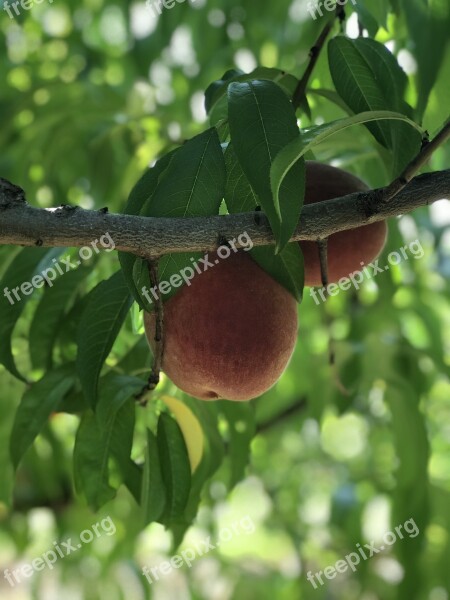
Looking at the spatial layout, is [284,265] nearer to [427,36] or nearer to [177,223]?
[177,223]

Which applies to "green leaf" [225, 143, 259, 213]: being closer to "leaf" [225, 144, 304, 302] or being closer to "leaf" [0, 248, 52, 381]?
"leaf" [225, 144, 304, 302]

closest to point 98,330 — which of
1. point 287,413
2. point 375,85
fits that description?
point 375,85

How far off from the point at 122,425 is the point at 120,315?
141mm

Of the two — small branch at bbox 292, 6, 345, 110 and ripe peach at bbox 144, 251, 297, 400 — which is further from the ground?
small branch at bbox 292, 6, 345, 110

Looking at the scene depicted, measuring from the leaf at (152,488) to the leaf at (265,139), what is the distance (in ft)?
1.24

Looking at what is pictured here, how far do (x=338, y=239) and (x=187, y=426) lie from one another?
30 centimetres

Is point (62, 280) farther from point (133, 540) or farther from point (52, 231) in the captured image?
point (133, 540)

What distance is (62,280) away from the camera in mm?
1002

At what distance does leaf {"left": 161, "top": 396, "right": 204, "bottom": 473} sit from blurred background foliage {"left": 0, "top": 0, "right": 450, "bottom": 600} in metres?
0.02

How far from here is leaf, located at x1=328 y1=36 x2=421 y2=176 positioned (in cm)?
74

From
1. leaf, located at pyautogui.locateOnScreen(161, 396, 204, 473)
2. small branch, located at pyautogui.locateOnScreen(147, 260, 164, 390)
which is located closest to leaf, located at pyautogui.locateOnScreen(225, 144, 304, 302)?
small branch, located at pyautogui.locateOnScreen(147, 260, 164, 390)

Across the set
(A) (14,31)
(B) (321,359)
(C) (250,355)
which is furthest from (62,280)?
(A) (14,31)

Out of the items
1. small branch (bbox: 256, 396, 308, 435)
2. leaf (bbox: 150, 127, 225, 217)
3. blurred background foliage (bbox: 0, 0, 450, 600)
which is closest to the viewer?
leaf (bbox: 150, 127, 225, 217)

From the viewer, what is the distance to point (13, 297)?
2.91ft
